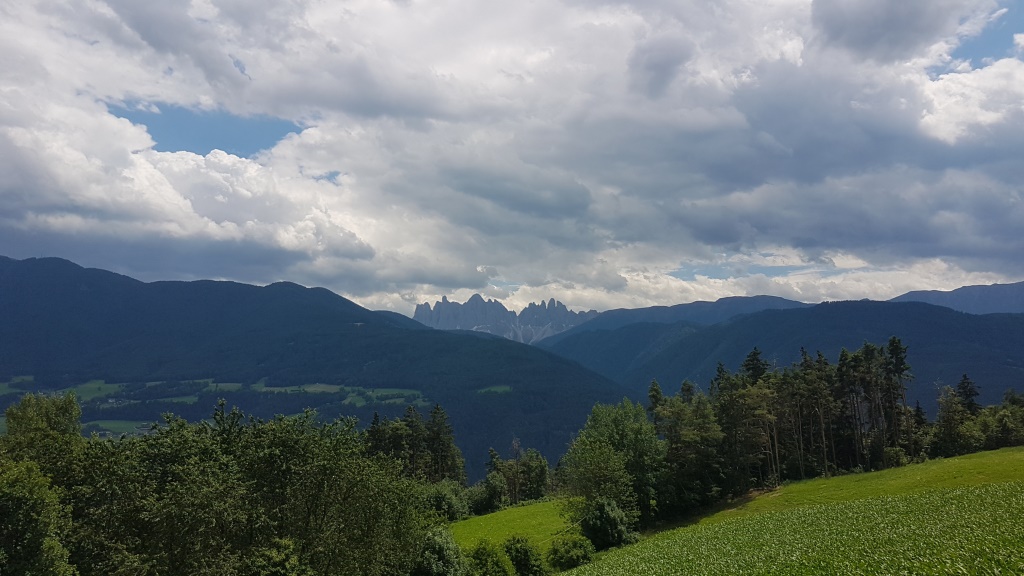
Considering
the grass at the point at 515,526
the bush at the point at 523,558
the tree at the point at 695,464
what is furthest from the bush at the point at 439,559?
the tree at the point at 695,464

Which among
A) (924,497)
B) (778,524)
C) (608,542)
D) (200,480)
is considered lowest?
(608,542)

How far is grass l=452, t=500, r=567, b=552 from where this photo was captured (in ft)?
209

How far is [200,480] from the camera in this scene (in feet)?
107

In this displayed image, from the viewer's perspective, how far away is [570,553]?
172 feet

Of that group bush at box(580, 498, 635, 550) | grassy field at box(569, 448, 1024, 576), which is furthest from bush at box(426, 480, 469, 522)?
grassy field at box(569, 448, 1024, 576)

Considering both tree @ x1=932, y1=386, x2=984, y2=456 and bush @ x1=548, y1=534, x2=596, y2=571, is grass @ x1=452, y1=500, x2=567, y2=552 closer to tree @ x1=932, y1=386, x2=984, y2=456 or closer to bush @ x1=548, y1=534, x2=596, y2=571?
bush @ x1=548, y1=534, x2=596, y2=571

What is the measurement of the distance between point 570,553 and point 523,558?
827 centimetres

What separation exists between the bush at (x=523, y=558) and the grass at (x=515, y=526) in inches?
475

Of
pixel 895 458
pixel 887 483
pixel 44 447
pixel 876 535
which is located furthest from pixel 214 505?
pixel 895 458

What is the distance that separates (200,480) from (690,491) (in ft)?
199

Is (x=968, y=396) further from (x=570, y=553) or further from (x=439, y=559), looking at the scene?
(x=439, y=559)

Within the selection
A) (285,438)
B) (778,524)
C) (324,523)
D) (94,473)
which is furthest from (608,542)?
(94,473)

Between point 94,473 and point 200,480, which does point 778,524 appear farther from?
point 94,473

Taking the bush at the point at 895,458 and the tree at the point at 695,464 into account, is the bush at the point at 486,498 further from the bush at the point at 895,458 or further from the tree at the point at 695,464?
the bush at the point at 895,458
